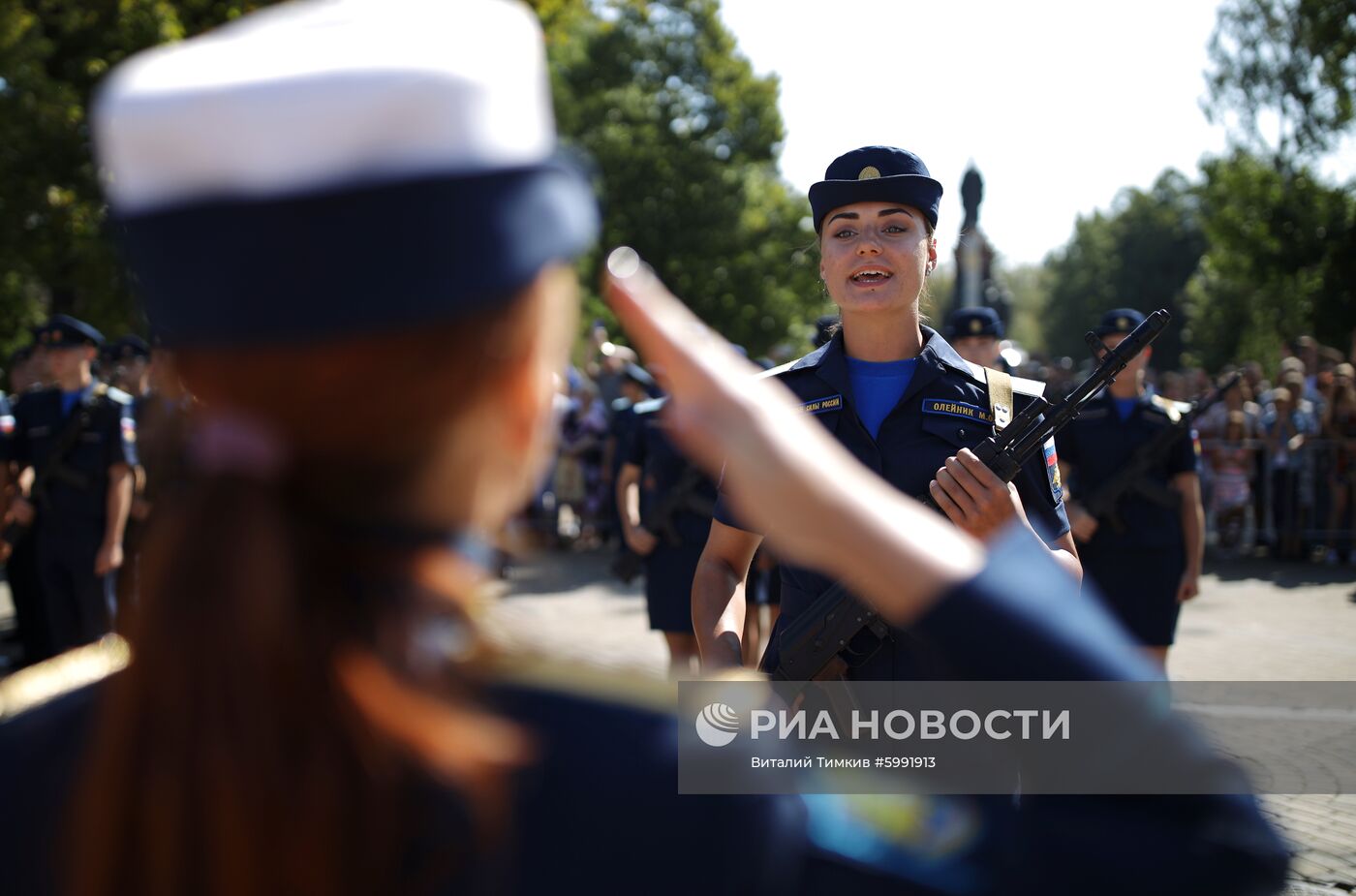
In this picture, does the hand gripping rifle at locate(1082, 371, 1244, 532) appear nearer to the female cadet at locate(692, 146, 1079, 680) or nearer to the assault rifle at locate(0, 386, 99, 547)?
the female cadet at locate(692, 146, 1079, 680)

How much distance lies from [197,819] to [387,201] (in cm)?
48

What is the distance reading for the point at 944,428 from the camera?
119 inches

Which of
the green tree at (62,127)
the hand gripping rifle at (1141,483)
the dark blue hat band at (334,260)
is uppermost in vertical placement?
the green tree at (62,127)

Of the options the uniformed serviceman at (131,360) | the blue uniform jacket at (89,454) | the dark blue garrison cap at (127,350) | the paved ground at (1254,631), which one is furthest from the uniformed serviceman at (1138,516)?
the dark blue garrison cap at (127,350)

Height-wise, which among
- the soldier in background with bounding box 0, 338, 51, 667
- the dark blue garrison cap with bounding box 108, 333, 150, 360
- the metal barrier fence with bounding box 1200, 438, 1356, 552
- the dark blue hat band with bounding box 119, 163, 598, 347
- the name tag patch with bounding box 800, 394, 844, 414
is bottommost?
the metal barrier fence with bounding box 1200, 438, 1356, 552

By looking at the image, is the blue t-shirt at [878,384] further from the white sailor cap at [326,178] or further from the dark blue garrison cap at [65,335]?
the dark blue garrison cap at [65,335]

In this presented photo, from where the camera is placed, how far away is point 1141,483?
636 centimetres

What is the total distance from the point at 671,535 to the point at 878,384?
4.01 m

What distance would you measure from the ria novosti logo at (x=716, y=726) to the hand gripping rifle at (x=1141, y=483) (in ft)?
18.6

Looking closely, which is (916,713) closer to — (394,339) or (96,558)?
(394,339)

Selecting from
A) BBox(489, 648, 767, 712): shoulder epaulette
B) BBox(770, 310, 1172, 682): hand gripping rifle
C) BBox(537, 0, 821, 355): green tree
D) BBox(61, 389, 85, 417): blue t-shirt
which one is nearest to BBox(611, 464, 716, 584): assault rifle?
BBox(770, 310, 1172, 682): hand gripping rifle

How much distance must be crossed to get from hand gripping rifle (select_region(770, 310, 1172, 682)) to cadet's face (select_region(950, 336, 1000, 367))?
12.3 feet

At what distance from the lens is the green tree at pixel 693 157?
116 ft

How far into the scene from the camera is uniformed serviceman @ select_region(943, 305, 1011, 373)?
683 centimetres
